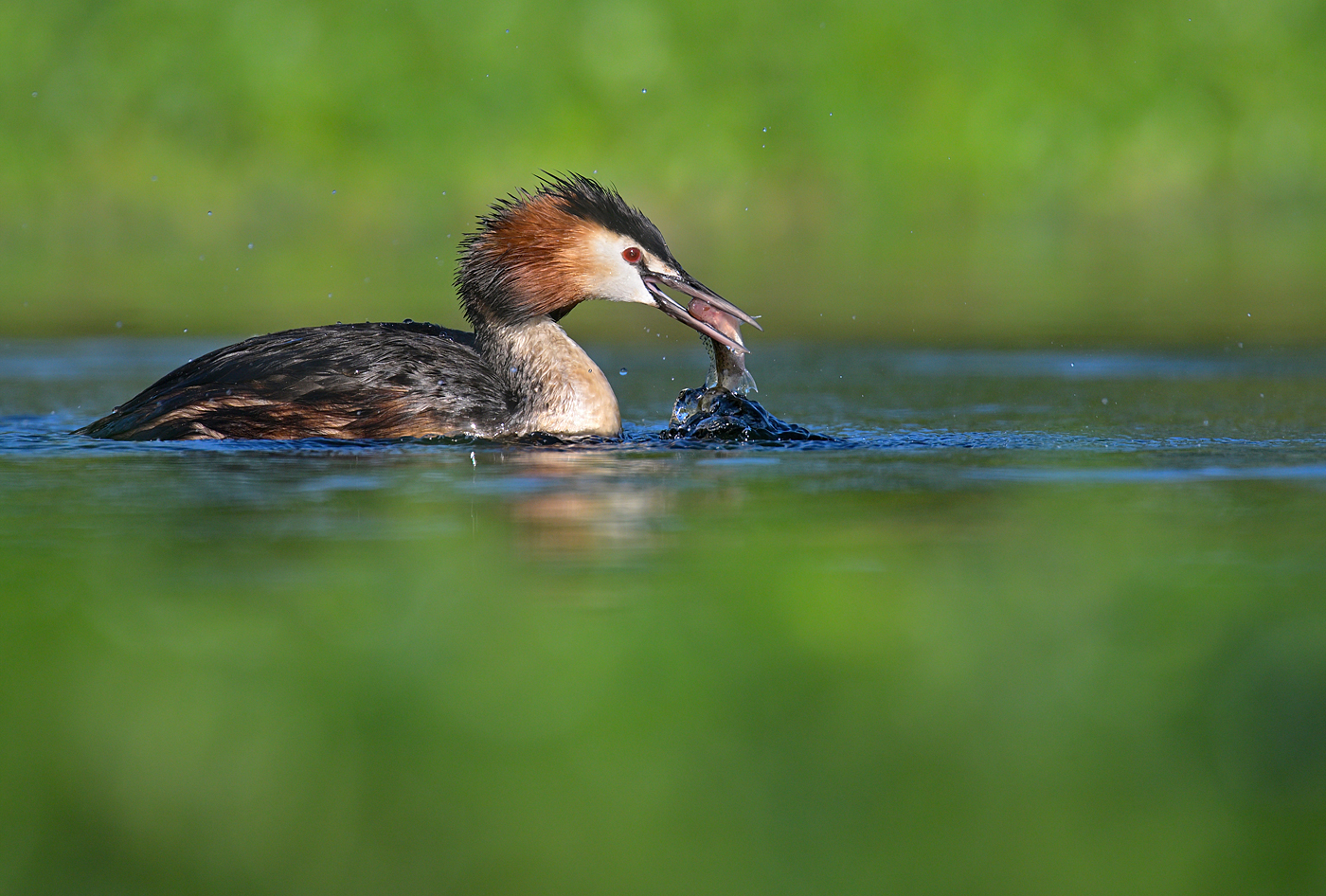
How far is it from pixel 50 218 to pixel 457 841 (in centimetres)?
2598

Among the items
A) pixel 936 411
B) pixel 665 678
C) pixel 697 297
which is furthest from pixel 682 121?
pixel 665 678

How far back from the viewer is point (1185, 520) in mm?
6926

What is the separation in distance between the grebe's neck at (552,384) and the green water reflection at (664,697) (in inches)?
89.1

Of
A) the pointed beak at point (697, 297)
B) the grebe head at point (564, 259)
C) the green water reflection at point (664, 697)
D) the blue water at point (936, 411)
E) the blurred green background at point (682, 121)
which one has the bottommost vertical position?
the green water reflection at point (664, 697)

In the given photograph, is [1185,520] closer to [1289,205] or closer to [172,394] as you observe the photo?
[172,394]

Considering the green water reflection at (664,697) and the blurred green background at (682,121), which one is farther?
the blurred green background at (682,121)

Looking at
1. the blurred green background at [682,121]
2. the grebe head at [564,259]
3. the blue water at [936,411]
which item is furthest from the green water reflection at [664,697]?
the blurred green background at [682,121]

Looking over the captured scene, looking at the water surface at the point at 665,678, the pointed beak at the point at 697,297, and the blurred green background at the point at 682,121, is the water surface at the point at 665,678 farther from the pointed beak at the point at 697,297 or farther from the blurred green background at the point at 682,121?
the blurred green background at the point at 682,121

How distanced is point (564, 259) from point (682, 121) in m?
21.6

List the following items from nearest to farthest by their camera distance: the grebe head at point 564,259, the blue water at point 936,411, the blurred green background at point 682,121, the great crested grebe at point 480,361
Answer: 1. the blue water at point 936,411
2. the great crested grebe at point 480,361
3. the grebe head at point 564,259
4. the blurred green background at point 682,121

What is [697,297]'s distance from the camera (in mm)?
9531

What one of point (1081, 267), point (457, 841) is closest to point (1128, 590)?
point (457, 841)

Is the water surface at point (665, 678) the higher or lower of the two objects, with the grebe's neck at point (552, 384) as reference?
lower

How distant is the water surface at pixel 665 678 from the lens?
405 cm
